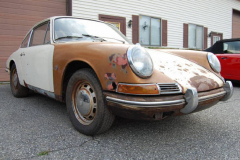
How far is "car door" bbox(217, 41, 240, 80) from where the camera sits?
16.2ft

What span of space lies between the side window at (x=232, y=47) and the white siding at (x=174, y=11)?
13.5 feet

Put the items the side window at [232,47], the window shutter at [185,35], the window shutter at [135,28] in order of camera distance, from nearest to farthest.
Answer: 1. the side window at [232,47]
2. the window shutter at [135,28]
3. the window shutter at [185,35]

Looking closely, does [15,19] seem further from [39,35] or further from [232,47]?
[232,47]

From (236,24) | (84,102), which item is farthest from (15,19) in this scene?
(236,24)

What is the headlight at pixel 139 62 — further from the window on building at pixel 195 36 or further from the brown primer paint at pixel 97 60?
the window on building at pixel 195 36

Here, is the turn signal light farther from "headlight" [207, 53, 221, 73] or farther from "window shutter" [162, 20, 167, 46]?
"window shutter" [162, 20, 167, 46]

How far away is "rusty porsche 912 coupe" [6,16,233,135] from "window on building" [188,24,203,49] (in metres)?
9.17

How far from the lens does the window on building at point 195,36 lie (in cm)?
1091

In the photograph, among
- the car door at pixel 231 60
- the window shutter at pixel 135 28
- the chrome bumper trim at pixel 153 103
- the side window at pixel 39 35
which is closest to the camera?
the chrome bumper trim at pixel 153 103

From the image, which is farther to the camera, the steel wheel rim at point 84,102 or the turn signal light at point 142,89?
the steel wheel rim at point 84,102

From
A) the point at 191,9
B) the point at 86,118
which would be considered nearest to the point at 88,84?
the point at 86,118

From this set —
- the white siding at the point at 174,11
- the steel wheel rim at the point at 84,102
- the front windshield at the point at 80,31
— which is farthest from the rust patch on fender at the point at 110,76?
the white siding at the point at 174,11

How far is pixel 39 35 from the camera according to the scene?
128 inches

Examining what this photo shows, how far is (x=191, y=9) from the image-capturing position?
34.8 ft
